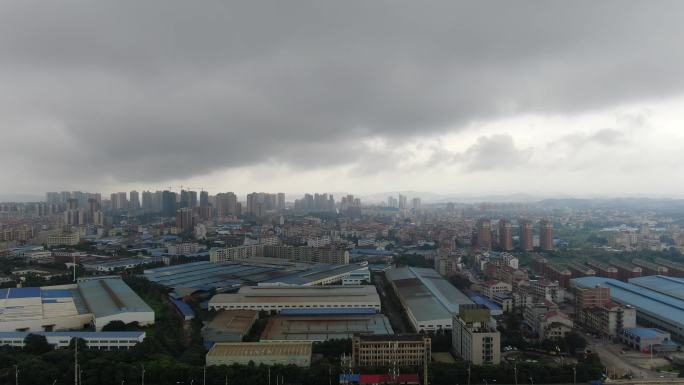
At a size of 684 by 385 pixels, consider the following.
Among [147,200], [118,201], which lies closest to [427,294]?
[147,200]

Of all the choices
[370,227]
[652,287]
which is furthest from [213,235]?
[652,287]

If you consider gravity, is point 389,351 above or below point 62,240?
below

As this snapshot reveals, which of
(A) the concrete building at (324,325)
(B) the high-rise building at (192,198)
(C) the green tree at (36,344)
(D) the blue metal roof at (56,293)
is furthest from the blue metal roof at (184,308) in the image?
(B) the high-rise building at (192,198)

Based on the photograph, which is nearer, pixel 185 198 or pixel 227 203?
pixel 227 203

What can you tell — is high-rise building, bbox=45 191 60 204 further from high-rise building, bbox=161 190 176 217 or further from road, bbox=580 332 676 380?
road, bbox=580 332 676 380

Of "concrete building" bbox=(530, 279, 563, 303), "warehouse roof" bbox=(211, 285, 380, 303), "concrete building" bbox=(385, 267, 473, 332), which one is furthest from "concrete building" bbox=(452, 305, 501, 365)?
"concrete building" bbox=(530, 279, 563, 303)

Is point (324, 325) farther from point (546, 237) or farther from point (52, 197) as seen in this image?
point (52, 197)

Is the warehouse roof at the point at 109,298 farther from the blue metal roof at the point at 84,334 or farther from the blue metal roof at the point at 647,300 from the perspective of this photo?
the blue metal roof at the point at 647,300

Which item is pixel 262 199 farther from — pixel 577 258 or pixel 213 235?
pixel 577 258
